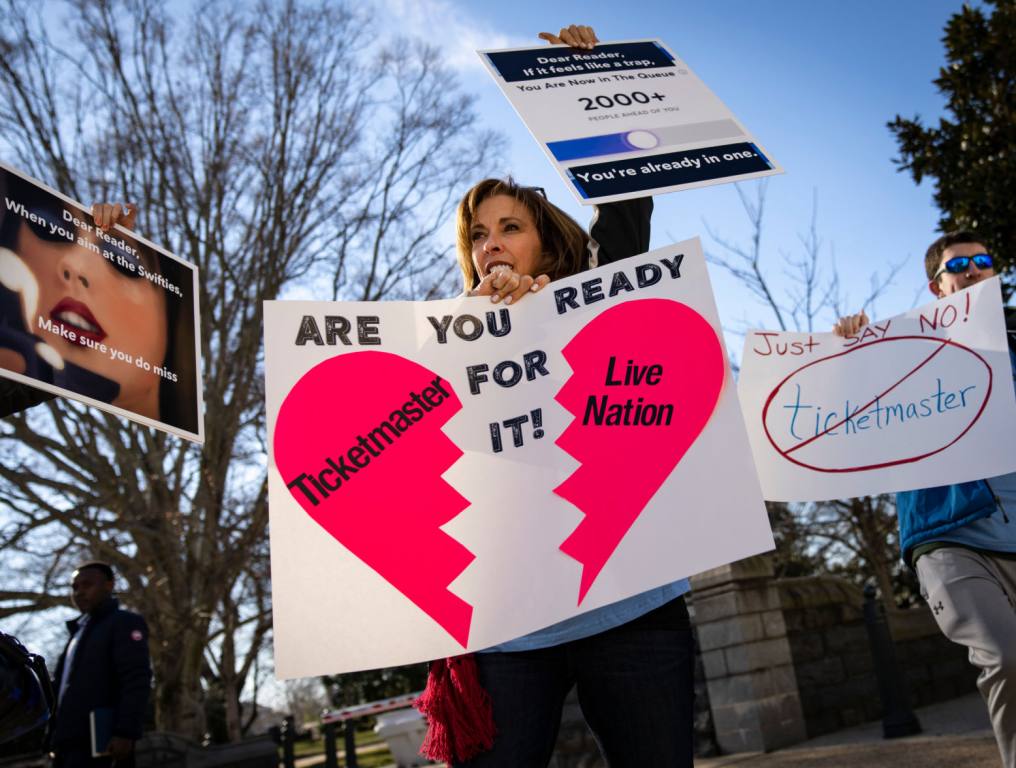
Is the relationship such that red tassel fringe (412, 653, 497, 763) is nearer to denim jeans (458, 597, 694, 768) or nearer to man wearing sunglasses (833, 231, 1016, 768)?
denim jeans (458, 597, 694, 768)

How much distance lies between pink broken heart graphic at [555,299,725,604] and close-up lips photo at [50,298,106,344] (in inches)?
45.7

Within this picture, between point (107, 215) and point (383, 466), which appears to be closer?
point (383, 466)

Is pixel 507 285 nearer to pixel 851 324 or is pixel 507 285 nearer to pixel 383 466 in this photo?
pixel 383 466

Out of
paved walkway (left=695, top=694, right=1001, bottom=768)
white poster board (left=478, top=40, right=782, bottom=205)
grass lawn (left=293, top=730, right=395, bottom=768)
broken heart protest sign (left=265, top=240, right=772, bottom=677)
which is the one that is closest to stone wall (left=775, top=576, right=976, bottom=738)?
paved walkway (left=695, top=694, right=1001, bottom=768)

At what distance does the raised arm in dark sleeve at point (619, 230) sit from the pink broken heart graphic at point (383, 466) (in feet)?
1.96

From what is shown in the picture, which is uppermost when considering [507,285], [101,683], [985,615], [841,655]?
[507,285]

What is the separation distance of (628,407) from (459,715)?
786 millimetres

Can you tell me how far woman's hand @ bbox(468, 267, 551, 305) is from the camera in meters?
2.21

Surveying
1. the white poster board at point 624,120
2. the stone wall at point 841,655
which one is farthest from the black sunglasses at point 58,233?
the stone wall at point 841,655

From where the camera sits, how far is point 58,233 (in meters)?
2.22

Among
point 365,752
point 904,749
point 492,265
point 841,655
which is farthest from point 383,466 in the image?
point 365,752

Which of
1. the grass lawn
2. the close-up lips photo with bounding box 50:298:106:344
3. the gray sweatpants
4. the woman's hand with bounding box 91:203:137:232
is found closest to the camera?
the close-up lips photo with bounding box 50:298:106:344

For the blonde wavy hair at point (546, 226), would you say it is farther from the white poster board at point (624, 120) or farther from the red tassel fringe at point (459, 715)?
the red tassel fringe at point (459, 715)

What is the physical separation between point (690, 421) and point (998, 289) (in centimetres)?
160
